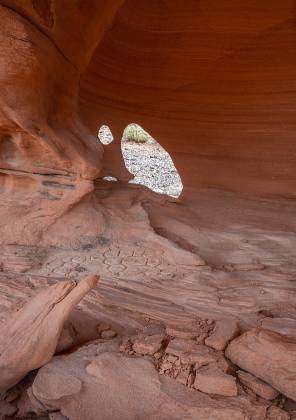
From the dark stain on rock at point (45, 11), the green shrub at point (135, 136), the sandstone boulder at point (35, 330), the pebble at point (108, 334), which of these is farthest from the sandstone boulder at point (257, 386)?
the green shrub at point (135, 136)

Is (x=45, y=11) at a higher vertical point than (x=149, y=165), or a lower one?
lower

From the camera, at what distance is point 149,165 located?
8844 mm

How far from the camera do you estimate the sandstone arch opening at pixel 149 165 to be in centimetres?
814

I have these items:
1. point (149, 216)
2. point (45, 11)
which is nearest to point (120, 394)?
point (149, 216)

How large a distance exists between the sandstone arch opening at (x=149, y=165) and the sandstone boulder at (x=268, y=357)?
5895mm

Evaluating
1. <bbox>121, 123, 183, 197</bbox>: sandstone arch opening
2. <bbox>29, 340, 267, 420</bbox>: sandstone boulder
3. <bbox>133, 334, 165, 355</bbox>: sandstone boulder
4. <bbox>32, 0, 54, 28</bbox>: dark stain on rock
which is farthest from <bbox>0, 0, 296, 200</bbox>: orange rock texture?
<bbox>121, 123, 183, 197</bbox>: sandstone arch opening

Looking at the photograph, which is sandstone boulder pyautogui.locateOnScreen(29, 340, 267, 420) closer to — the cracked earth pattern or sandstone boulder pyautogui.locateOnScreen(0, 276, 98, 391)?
sandstone boulder pyautogui.locateOnScreen(0, 276, 98, 391)

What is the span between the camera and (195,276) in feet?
8.48

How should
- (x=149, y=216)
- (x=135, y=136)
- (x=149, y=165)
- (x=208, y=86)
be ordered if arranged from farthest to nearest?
(x=135, y=136), (x=149, y=165), (x=208, y=86), (x=149, y=216)

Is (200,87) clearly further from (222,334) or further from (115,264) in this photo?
(222,334)

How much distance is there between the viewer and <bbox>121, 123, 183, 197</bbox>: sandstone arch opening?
814 centimetres

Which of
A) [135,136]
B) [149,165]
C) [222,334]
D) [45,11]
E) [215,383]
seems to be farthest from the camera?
[135,136]

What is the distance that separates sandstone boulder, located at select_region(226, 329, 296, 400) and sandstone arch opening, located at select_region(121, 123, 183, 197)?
5.89 m

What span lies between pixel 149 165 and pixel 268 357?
746 cm
